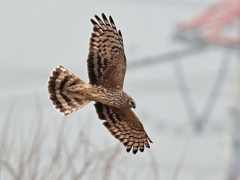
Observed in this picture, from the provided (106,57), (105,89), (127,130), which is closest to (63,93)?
(105,89)

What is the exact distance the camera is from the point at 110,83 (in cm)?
942

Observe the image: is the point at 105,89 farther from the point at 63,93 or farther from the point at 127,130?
the point at 127,130

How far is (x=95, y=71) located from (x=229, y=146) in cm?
1438

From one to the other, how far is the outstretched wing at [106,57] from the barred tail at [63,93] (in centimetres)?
18

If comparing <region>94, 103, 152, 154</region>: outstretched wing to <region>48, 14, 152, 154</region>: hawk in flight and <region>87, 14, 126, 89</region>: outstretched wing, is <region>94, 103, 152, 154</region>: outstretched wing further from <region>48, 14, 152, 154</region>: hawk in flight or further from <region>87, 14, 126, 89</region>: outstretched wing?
<region>87, 14, 126, 89</region>: outstretched wing

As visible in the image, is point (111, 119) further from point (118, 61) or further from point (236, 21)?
point (236, 21)

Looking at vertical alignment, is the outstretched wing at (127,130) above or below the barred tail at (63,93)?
below

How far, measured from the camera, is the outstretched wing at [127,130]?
9.59 m

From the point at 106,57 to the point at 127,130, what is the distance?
0.77m

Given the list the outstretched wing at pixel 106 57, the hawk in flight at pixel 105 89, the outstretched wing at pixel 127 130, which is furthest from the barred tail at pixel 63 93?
the outstretched wing at pixel 127 130

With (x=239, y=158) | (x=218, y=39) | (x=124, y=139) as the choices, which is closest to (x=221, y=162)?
(x=239, y=158)

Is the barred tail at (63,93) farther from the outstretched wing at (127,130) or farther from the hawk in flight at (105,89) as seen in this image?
the outstretched wing at (127,130)

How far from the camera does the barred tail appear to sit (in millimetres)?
9383

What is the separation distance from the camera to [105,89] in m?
→ 9.35
